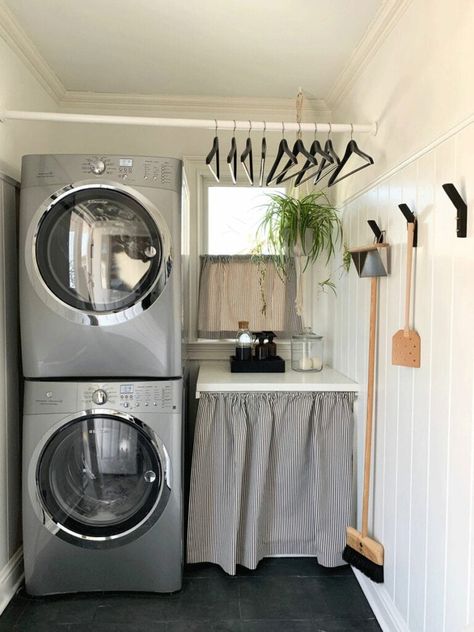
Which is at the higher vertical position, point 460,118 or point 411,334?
point 460,118

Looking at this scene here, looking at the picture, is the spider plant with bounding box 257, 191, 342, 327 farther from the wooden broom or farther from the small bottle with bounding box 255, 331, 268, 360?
the wooden broom

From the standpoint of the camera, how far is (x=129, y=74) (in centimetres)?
247

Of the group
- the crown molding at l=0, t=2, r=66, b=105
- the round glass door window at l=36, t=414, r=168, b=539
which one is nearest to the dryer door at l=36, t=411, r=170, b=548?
the round glass door window at l=36, t=414, r=168, b=539

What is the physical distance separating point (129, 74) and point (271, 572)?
2.61 m

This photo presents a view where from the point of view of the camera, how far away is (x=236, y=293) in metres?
2.83

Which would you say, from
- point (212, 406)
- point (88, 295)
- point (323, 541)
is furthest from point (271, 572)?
point (88, 295)

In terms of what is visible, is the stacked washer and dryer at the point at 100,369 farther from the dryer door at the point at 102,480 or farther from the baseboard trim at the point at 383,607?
the baseboard trim at the point at 383,607

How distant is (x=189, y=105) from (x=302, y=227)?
3.29 feet

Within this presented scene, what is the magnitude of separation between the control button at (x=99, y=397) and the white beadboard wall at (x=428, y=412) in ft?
3.74

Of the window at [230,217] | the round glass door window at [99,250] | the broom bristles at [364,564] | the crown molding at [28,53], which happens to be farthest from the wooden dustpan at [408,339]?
the crown molding at [28,53]

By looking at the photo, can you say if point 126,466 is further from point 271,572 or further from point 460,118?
point 460,118

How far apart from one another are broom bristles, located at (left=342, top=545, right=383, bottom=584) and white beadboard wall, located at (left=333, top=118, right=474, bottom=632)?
33 millimetres

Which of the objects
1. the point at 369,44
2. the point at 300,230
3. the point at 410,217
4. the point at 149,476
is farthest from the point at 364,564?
the point at 369,44

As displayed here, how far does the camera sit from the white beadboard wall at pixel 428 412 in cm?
129
